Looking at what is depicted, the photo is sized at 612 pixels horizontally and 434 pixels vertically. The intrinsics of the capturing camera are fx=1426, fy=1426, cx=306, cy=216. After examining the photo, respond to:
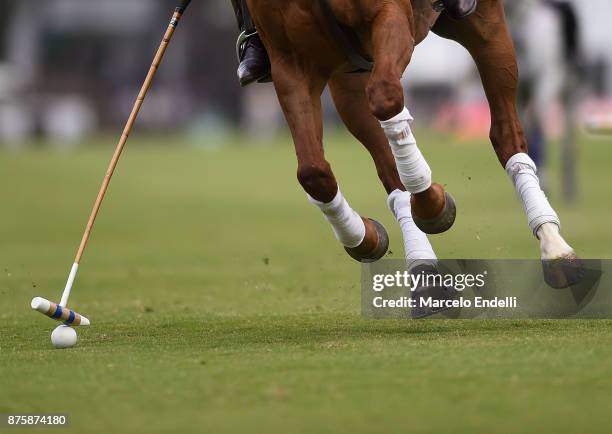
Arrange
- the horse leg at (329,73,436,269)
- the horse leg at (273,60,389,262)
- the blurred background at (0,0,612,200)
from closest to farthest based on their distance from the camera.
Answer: the horse leg at (273,60,389,262) < the horse leg at (329,73,436,269) < the blurred background at (0,0,612,200)

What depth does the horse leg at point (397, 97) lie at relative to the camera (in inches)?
299

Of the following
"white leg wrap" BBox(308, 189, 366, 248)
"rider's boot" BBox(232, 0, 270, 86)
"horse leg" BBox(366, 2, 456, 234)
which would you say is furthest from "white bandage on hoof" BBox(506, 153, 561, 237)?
"rider's boot" BBox(232, 0, 270, 86)

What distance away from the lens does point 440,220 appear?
8.17m

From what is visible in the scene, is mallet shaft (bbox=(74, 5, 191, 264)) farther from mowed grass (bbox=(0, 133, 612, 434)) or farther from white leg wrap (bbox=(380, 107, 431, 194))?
white leg wrap (bbox=(380, 107, 431, 194))

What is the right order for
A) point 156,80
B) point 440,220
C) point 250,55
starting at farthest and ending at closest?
point 156,80 → point 250,55 → point 440,220

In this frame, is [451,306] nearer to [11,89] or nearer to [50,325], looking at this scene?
[50,325]

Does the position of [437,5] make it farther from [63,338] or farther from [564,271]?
[63,338]

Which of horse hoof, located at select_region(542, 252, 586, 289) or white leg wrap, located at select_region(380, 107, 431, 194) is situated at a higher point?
white leg wrap, located at select_region(380, 107, 431, 194)

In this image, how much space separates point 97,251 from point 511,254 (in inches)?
207

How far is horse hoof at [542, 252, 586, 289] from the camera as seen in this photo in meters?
7.92

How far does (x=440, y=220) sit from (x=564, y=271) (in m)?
0.77

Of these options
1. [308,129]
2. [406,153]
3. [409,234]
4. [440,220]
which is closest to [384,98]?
[406,153]

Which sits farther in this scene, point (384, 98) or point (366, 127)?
point (366, 127)

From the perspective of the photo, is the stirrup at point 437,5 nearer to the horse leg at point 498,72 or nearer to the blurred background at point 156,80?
the horse leg at point 498,72
